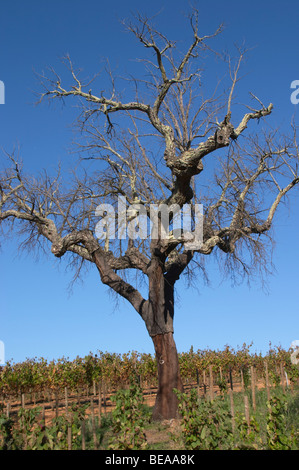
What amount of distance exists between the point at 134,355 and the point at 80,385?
332 centimetres

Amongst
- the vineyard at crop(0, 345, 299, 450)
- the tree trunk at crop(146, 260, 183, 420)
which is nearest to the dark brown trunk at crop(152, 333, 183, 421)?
the tree trunk at crop(146, 260, 183, 420)

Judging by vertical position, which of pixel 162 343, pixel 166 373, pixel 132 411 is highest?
pixel 162 343

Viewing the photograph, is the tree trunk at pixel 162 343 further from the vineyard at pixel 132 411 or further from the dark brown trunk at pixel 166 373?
the vineyard at pixel 132 411

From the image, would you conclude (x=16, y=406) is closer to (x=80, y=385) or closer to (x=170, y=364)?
(x=80, y=385)

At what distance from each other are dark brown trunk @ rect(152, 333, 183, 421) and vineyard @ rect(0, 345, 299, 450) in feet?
1.81

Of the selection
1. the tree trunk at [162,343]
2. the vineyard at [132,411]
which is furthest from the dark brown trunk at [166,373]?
the vineyard at [132,411]

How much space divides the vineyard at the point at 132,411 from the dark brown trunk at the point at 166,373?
55 centimetres

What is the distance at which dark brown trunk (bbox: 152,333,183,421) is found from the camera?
1252 cm

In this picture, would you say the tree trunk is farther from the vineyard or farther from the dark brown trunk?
the vineyard

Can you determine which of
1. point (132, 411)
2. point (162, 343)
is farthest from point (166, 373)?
point (132, 411)

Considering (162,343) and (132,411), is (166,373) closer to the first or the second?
(162,343)

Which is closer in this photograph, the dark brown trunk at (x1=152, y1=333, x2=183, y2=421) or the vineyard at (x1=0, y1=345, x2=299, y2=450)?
the vineyard at (x1=0, y1=345, x2=299, y2=450)

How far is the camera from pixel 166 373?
41.8ft

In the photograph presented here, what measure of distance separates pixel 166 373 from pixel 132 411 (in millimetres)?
3835
